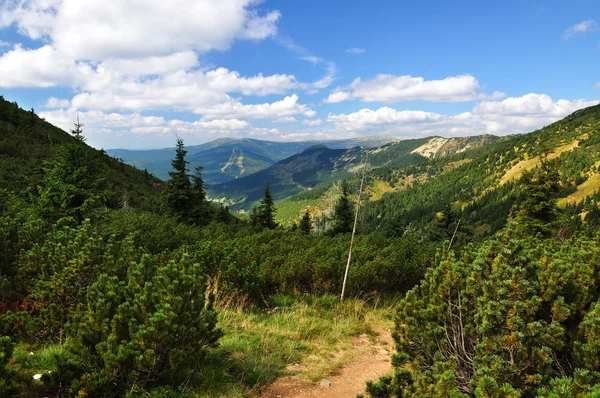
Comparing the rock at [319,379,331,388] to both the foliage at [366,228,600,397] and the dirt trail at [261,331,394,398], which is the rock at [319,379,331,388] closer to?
the dirt trail at [261,331,394,398]

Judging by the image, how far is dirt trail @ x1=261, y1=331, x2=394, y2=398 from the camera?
4801 mm

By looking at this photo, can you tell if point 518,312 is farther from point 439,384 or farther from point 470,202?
point 470,202

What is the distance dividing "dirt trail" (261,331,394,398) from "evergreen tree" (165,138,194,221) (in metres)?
20.7

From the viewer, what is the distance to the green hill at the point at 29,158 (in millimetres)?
22875

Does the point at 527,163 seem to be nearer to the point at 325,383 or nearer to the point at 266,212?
the point at 266,212

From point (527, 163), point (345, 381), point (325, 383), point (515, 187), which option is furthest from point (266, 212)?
point (527, 163)

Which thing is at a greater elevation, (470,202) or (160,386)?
(160,386)

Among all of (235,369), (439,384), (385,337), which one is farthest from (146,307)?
(385,337)

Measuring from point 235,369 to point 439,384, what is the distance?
3.35 meters

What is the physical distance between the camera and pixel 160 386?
3801 millimetres

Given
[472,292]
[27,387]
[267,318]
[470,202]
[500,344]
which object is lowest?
[470,202]

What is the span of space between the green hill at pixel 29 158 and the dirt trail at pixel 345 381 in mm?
15276

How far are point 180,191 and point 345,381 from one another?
2161 cm

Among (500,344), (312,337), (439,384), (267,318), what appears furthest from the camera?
(267,318)
